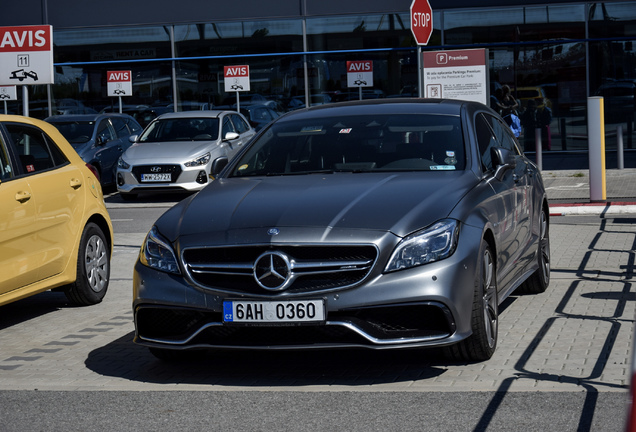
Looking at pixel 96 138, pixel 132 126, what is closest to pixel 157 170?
pixel 96 138

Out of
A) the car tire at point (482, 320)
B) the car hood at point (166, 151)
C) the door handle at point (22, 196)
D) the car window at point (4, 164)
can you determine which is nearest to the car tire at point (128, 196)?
the car hood at point (166, 151)

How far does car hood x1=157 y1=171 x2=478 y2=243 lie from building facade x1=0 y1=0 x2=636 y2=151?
19348 mm

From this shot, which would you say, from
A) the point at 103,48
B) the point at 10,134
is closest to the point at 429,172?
the point at 10,134

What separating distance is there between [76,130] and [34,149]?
12.1m

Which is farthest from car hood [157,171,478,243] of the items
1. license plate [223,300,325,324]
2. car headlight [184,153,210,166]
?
car headlight [184,153,210,166]

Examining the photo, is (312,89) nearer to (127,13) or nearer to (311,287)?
(127,13)

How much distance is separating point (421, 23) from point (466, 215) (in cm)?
848

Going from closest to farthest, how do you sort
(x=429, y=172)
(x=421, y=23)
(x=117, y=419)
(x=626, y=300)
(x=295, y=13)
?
(x=117, y=419) → (x=429, y=172) → (x=626, y=300) → (x=421, y=23) → (x=295, y=13)

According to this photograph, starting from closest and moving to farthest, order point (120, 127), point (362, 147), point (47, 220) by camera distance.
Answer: point (362, 147) < point (47, 220) < point (120, 127)

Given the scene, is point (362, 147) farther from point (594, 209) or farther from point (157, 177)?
point (157, 177)

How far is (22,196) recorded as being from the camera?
25.0 ft

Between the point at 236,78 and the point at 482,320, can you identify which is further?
the point at 236,78

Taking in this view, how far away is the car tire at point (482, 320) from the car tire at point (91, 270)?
11.7ft

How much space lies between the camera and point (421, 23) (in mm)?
14039
